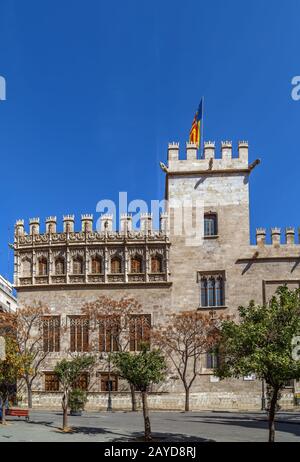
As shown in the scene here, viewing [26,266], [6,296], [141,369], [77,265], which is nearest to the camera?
[141,369]

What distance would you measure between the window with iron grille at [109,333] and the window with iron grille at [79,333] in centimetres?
125

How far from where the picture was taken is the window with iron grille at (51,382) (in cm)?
4688

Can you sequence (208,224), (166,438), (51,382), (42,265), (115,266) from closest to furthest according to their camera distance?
(166,438) → (51,382) → (115,266) → (208,224) → (42,265)

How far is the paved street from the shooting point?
966 inches

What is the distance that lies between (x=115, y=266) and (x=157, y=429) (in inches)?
852

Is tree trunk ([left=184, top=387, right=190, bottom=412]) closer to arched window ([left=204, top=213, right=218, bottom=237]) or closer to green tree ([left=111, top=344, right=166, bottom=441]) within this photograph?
arched window ([left=204, top=213, right=218, bottom=237])

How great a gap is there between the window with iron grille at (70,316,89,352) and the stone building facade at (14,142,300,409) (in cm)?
18

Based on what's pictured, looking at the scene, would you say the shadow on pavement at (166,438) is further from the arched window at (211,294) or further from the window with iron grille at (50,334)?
the window with iron grille at (50,334)

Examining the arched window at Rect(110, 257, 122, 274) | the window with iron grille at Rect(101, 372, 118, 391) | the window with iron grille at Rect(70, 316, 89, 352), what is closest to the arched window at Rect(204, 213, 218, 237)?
the arched window at Rect(110, 257, 122, 274)

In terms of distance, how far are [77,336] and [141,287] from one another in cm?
652

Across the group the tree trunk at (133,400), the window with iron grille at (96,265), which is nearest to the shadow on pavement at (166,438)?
the tree trunk at (133,400)

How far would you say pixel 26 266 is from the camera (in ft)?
163

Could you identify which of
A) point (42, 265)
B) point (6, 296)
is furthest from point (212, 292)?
A: point (6, 296)

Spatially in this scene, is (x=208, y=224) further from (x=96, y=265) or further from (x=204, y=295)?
(x=96, y=265)
